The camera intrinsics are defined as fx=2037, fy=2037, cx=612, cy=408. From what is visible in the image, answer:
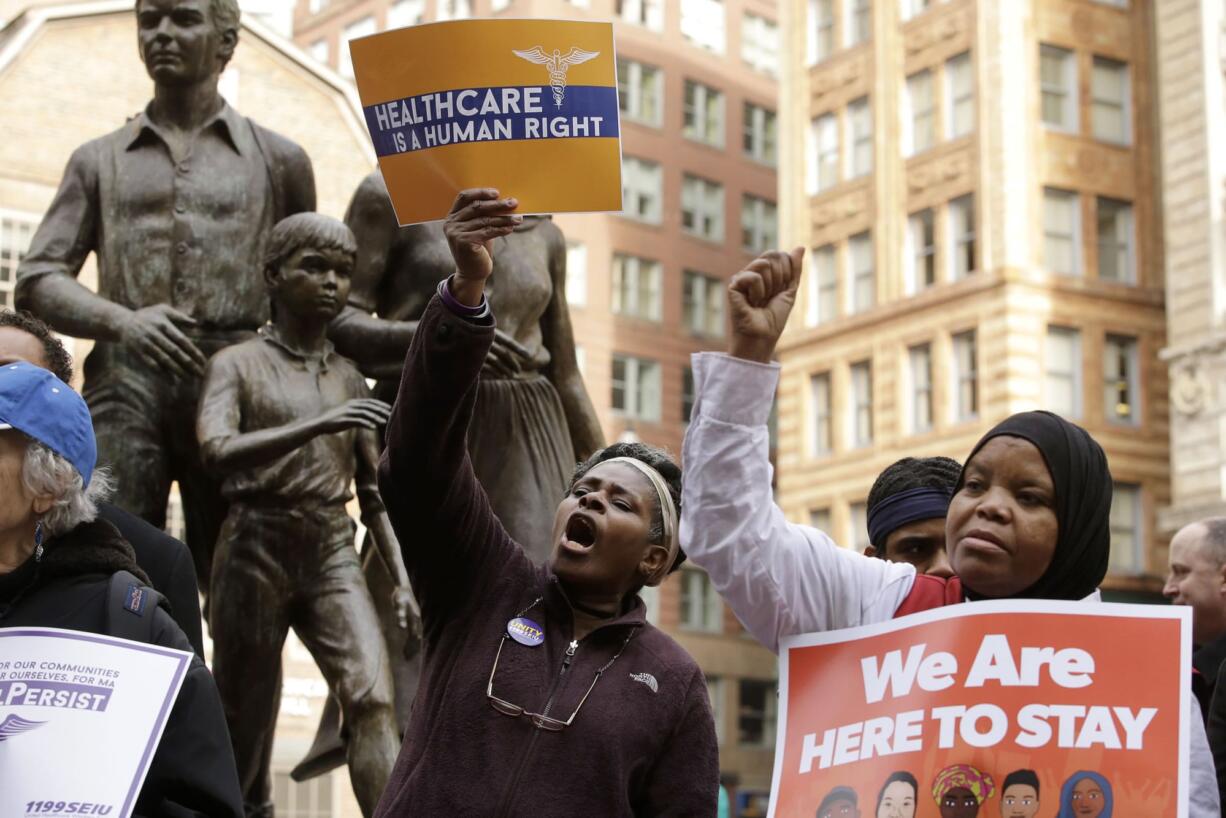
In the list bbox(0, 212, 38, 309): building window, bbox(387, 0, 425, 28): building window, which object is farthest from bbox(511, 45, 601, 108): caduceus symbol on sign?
bbox(387, 0, 425, 28): building window

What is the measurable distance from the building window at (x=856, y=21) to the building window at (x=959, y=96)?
11.1 ft

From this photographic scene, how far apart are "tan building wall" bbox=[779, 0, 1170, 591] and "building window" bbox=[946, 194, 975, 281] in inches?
3.0

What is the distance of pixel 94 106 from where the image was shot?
123ft

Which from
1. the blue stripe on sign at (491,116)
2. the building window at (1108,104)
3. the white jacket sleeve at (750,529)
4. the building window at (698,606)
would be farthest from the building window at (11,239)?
the white jacket sleeve at (750,529)

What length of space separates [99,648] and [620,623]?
1212 millimetres

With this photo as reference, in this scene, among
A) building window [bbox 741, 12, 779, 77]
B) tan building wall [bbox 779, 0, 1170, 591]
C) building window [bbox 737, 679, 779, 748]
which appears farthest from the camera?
building window [bbox 741, 12, 779, 77]

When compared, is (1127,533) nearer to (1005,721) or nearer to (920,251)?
(920,251)

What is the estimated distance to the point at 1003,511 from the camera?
3941 millimetres

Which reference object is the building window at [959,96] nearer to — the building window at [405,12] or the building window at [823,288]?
the building window at [823,288]

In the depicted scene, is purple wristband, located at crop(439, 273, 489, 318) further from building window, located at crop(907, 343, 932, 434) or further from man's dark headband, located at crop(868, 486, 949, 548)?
building window, located at crop(907, 343, 932, 434)

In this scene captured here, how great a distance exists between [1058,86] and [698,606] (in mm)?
20403

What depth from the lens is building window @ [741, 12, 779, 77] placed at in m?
66.5

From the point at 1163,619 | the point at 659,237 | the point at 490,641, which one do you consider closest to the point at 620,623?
the point at 490,641

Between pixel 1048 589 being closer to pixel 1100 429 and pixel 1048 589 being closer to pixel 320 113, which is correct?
pixel 320 113
